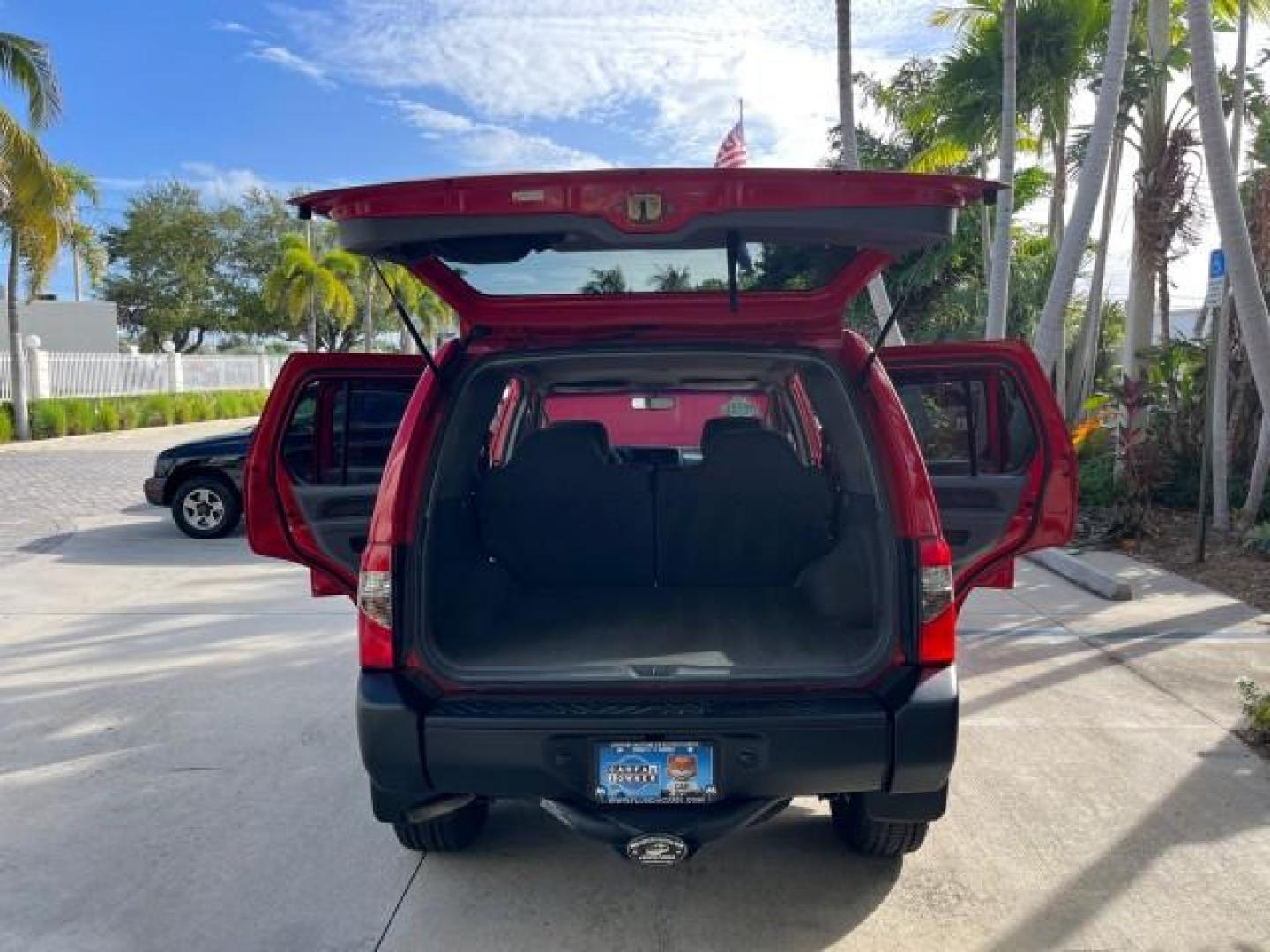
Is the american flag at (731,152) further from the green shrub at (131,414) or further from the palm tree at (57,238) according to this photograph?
the green shrub at (131,414)

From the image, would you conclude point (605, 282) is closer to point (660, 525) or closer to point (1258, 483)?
point (660, 525)

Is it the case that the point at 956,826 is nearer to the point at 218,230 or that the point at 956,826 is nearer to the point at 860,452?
the point at 860,452

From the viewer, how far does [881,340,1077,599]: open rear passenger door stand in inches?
139

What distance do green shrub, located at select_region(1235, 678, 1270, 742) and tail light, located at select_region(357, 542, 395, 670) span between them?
11.8 feet

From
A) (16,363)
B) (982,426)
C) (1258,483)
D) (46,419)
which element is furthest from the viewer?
(46,419)

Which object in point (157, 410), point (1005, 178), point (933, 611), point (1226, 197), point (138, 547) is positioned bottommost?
point (138, 547)

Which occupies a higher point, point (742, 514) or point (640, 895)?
point (742, 514)

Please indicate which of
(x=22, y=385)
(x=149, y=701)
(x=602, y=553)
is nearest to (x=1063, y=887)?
(x=602, y=553)

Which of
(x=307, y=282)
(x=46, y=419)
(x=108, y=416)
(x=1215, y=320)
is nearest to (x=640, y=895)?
(x=1215, y=320)

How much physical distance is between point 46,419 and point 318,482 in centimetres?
1914

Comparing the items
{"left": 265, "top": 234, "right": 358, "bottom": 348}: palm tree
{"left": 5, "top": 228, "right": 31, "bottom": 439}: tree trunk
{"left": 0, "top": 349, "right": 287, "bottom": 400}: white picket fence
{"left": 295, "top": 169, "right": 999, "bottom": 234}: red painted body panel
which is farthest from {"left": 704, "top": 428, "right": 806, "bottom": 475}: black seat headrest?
{"left": 265, "top": 234, "right": 358, "bottom": 348}: palm tree

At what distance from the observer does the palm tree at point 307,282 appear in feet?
112

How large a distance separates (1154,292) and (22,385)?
1950 cm

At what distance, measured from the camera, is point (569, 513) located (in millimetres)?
3945
